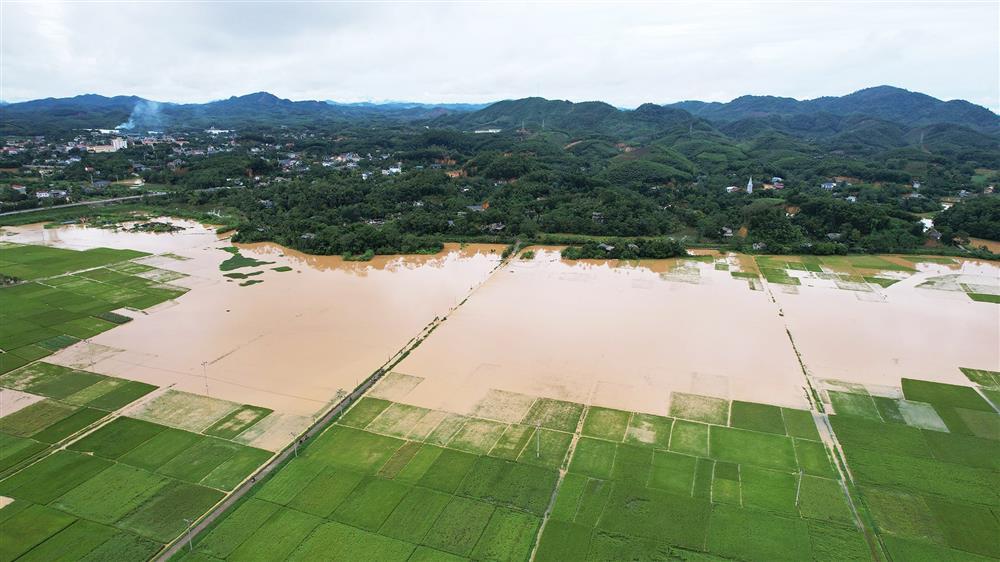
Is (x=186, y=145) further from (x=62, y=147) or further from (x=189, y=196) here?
(x=189, y=196)

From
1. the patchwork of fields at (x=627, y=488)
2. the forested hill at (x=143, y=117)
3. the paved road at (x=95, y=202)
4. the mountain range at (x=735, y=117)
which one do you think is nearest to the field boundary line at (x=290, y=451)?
the patchwork of fields at (x=627, y=488)

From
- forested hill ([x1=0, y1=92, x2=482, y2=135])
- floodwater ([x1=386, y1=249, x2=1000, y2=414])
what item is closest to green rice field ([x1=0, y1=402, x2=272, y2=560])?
floodwater ([x1=386, y1=249, x2=1000, y2=414])

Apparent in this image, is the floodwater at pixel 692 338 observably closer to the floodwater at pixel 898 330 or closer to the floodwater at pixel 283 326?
the floodwater at pixel 898 330

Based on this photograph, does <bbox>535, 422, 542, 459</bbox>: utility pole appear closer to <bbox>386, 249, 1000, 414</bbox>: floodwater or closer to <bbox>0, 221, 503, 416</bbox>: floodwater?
<bbox>386, 249, 1000, 414</bbox>: floodwater

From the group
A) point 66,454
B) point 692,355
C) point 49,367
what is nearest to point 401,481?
point 66,454

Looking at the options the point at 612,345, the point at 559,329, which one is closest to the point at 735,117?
the point at 559,329

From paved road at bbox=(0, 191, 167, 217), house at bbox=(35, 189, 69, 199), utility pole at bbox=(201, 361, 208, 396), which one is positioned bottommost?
utility pole at bbox=(201, 361, 208, 396)
